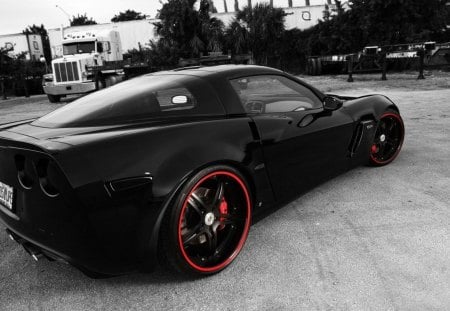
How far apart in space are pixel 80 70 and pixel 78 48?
166cm

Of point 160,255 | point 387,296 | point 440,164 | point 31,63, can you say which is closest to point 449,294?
point 387,296

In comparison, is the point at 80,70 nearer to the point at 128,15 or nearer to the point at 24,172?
the point at 24,172

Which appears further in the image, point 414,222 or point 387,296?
point 414,222

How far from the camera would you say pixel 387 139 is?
14.5 ft

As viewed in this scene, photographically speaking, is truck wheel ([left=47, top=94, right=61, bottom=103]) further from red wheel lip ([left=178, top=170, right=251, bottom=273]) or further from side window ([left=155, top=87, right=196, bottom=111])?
red wheel lip ([left=178, top=170, right=251, bottom=273])

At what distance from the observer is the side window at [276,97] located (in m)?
3.14

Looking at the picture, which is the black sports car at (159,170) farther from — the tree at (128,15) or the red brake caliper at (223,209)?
the tree at (128,15)

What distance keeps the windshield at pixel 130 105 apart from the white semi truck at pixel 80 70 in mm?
14807

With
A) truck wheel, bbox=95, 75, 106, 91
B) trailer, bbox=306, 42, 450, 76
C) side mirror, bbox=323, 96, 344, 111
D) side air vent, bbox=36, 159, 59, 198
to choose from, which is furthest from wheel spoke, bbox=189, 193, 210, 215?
truck wheel, bbox=95, 75, 106, 91

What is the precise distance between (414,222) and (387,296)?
1056 mm

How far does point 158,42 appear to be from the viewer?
27.0 m

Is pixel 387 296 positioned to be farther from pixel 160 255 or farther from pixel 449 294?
pixel 160 255

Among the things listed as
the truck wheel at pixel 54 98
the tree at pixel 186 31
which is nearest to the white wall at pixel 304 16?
the tree at pixel 186 31

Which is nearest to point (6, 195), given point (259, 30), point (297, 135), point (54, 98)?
point (297, 135)
